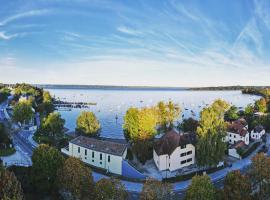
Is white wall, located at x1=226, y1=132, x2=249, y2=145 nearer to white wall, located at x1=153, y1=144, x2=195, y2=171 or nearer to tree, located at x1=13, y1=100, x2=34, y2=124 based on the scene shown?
white wall, located at x1=153, y1=144, x2=195, y2=171

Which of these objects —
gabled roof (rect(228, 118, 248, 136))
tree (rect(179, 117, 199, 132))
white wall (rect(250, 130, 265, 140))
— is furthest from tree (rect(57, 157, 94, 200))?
white wall (rect(250, 130, 265, 140))

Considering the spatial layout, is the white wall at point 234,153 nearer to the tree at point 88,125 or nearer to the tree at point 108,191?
the tree at point 88,125

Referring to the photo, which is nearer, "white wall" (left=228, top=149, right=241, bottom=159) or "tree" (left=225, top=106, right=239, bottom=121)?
"white wall" (left=228, top=149, right=241, bottom=159)

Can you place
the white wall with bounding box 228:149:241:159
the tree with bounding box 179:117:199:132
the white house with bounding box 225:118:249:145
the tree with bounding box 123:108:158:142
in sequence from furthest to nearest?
1. the tree with bounding box 179:117:199:132
2. the white house with bounding box 225:118:249:145
3. the white wall with bounding box 228:149:241:159
4. the tree with bounding box 123:108:158:142

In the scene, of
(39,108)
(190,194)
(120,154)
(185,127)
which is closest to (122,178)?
(120,154)

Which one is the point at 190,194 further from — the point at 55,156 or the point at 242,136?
the point at 242,136

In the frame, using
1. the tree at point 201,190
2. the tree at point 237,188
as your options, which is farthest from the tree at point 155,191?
the tree at point 237,188
